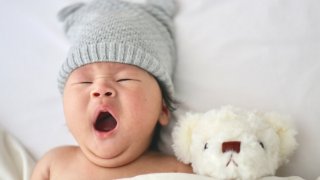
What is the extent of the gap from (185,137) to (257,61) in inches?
11.7

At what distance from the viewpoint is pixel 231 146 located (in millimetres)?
912

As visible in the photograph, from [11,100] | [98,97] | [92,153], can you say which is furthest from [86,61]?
[11,100]

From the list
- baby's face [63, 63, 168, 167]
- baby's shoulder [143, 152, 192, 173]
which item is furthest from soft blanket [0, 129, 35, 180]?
baby's shoulder [143, 152, 192, 173]

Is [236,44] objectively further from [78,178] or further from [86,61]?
[78,178]

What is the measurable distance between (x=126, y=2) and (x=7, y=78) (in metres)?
0.41

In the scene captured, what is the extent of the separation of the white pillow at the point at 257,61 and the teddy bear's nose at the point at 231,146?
0.23 meters

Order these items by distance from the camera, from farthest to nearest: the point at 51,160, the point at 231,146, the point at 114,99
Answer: the point at 51,160, the point at 114,99, the point at 231,146

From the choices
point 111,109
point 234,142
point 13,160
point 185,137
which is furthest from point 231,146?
point 13,160

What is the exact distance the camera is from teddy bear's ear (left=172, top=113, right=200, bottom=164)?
1.02 metres

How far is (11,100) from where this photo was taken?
1284 millimetres

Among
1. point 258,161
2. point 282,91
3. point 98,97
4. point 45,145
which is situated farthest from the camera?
point 45,145

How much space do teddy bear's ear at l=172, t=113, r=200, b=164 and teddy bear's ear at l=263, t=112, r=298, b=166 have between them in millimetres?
168

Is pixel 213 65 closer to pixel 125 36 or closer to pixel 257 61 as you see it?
pixel 257 61

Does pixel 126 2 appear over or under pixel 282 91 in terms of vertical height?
over
